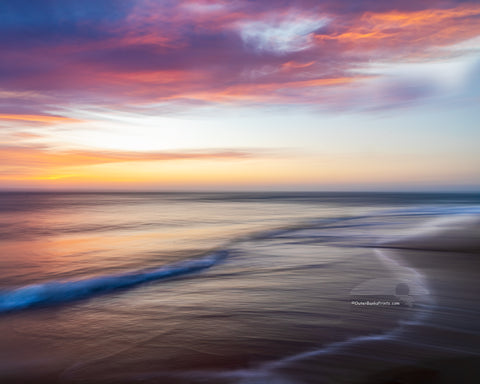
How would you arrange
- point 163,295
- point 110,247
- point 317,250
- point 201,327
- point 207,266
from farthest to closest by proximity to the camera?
point 110,247 < point 317,250 < point 207,266 < point 163,295 < point 201,327

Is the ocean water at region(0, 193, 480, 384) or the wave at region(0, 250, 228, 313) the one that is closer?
the ocean water at region(0, 193, 480, 384)

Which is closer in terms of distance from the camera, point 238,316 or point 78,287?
point 238,316

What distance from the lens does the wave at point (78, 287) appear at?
7.95 metres

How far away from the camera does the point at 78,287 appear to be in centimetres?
911

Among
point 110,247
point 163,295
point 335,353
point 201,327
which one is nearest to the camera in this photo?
point 335,353

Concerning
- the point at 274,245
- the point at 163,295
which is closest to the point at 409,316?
the point at 163,295

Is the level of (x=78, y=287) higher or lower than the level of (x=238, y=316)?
lower

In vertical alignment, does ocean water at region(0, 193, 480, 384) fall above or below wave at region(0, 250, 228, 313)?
above

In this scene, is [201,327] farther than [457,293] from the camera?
No

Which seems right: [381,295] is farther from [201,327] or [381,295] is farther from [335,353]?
[201,327]

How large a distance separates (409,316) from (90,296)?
6456 mm

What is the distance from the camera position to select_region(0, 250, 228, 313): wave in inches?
313

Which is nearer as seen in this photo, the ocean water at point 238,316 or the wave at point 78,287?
the ocean water at point 238,316

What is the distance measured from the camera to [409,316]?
619 cm
